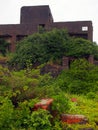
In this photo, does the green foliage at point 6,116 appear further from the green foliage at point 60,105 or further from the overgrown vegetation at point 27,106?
the green foliage at point 60,105

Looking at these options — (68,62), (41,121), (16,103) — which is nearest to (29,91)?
(16,103)

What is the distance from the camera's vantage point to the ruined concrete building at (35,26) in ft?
98.2

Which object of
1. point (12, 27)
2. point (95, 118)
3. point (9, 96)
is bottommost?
point (95, 118)

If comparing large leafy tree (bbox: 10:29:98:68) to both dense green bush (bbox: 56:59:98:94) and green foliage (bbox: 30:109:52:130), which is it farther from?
green foliage (bbox: 30:109:52:130)

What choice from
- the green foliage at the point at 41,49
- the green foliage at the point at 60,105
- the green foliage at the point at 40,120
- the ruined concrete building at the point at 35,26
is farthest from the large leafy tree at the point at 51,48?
the green foliage at the point at 40,120

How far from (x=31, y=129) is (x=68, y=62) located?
17.2 metres

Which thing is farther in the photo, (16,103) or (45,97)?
(45,97)

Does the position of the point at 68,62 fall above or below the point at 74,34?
below

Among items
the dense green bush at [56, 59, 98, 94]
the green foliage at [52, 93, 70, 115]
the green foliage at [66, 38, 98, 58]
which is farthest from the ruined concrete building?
the green foliage at [52, 93, 70, 115]

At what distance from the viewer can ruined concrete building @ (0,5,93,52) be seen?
29.9 metres

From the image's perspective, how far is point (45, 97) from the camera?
7.99 meters

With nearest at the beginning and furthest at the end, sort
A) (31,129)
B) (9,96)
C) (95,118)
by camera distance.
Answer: (31,129) → (9,96) → (95,118)

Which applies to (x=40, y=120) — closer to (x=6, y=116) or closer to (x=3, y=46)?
(x=6, y=116)

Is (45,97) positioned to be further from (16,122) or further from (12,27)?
(12,27)
